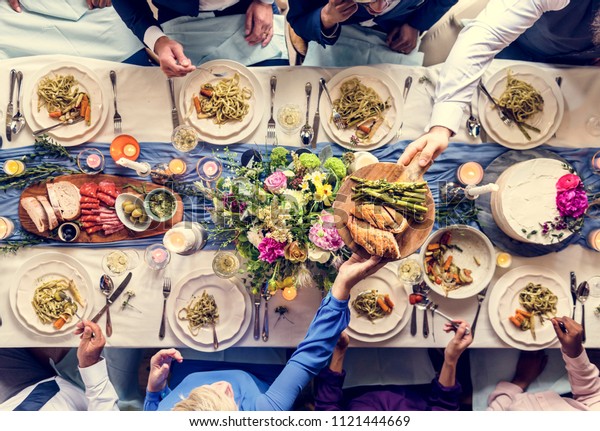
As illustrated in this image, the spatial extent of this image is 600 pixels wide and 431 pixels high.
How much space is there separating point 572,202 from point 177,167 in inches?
59.2

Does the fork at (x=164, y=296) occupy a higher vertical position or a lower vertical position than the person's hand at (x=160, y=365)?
higher

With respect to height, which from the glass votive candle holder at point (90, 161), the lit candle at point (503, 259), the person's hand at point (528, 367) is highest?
the glass votive candle holder at point (90, 161)

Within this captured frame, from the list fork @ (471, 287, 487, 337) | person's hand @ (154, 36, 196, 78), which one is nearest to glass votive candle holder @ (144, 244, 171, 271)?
person's hand @ (154, 36, 196, 78)

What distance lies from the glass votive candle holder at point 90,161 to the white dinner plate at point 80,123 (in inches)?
2.0

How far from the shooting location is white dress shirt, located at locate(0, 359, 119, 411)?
1.73m

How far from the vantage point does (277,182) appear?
4.36 ft

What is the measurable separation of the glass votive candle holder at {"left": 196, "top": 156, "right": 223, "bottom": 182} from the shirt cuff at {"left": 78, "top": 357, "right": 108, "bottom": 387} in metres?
0.87

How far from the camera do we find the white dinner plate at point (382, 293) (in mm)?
1676

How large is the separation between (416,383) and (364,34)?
1.70m

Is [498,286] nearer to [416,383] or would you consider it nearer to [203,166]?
[416,383]

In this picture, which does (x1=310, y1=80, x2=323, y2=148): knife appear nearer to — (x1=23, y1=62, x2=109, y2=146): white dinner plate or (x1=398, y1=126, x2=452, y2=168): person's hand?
(x1=398, y1=126, x2=452, y2=168): person's hand

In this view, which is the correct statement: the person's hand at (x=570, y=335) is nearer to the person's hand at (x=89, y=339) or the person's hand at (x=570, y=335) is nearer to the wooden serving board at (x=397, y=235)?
the wooden serving board at (x=397, y=235)

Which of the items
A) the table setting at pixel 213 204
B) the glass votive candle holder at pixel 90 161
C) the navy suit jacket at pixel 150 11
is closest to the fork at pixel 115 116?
the table setting at pixel 213 204

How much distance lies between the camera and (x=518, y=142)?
1.69m
